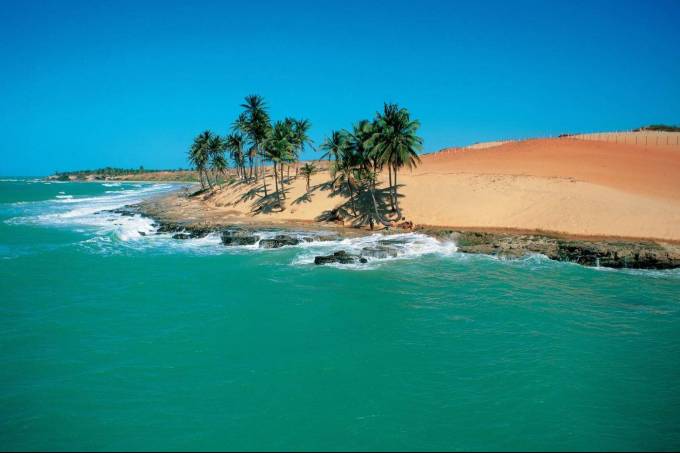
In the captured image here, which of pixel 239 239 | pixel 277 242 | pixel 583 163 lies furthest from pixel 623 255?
pixel 583 163

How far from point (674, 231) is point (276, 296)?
30.6 meters

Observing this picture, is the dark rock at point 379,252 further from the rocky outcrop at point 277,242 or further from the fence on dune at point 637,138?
the fence on dune at point 637,138

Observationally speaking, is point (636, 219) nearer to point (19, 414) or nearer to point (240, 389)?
point (240, 389)

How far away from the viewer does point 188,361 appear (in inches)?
617

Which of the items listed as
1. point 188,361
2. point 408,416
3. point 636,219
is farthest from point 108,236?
point 636,219

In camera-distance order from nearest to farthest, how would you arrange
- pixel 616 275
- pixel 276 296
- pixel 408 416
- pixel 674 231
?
pixel 408 416 → pixel 276 296 → pixel 616 275 → pixel 674 231

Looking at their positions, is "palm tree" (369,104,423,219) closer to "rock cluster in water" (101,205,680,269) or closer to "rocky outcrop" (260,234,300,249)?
"rock cluster in water" (101,205,680,269)

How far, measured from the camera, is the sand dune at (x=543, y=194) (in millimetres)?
36875

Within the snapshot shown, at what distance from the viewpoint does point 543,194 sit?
43.6 m

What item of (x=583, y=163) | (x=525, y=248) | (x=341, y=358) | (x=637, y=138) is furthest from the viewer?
(x=637, y=138)

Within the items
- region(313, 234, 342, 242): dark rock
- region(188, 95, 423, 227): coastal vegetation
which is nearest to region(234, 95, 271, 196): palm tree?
region(188, 95, 423, 227): coastal vegetation

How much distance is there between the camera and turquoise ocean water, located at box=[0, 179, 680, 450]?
38.6 ft

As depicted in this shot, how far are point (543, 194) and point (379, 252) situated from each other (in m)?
21.3

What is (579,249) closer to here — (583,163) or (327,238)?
(327,238)
